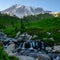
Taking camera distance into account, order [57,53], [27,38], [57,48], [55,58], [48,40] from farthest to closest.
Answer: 1. [27,38]
2. [48,40]
3. [57,48]
4. [57,53]
5. [55,58]

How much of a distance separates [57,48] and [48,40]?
1372 cm

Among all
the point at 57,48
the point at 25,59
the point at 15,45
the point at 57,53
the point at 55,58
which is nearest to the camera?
the point at 25,59

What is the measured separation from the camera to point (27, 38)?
92.2 metres

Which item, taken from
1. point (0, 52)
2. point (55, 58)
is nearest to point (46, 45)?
point (55, 58)

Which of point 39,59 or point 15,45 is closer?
point 39,59

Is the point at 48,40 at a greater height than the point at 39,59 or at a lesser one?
lesser

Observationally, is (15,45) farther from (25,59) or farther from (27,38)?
(25,59)

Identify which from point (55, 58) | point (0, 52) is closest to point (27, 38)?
point (55, 58)

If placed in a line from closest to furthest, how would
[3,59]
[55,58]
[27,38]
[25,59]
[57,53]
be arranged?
[3,59], [25,59], [55,58], [57,53], [27,38]

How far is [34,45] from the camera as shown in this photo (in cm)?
8012

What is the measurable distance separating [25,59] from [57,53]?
18.7 meters

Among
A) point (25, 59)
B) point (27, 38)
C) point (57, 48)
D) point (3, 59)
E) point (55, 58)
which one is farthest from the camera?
point (27, 38)

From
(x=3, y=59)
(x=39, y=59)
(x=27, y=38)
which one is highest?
(x=3, y=59)

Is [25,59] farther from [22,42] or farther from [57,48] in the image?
[22,42]
